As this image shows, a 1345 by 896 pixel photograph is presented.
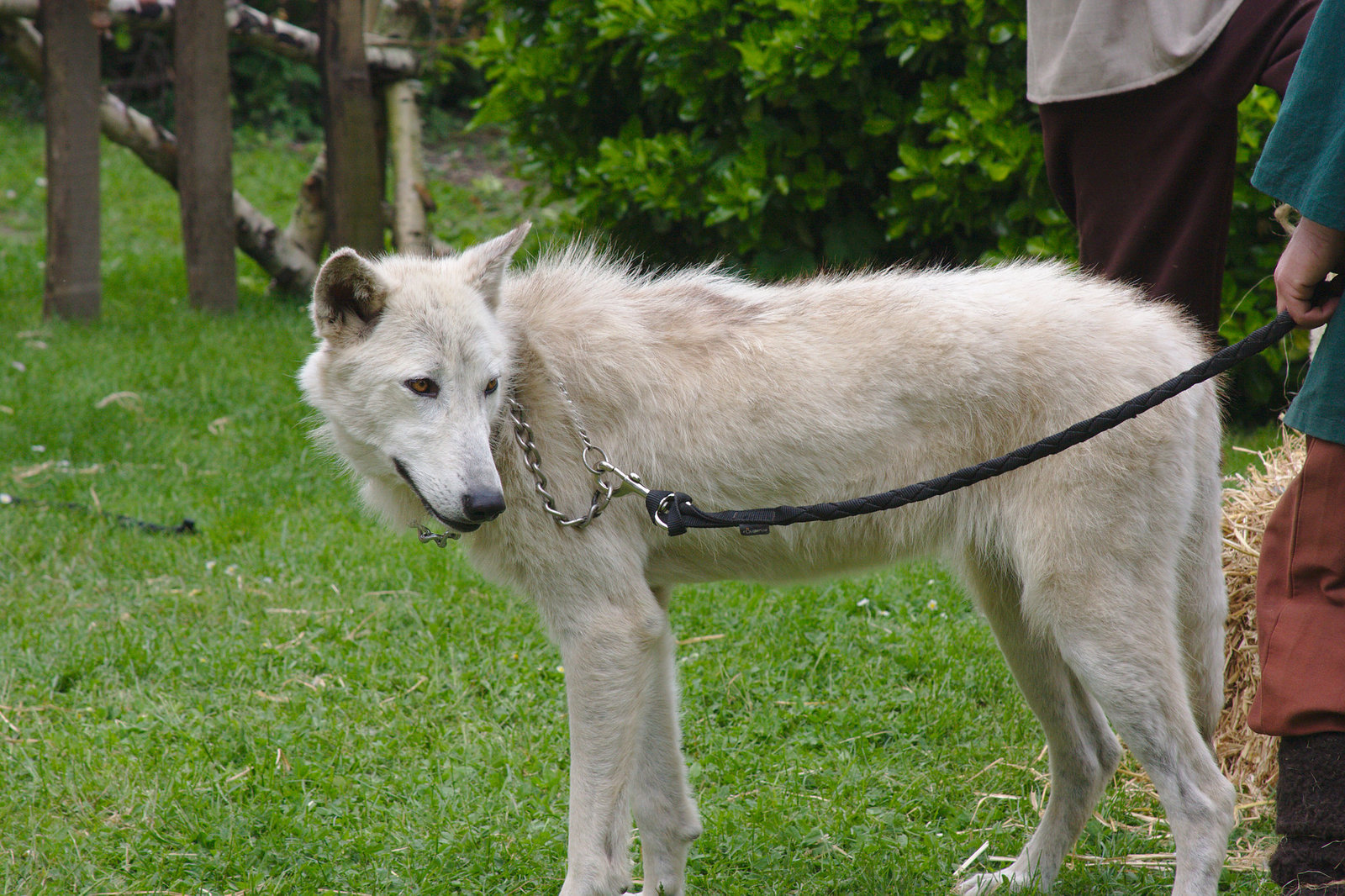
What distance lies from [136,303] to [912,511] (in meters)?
8.48

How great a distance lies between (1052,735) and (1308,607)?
42.7 inches

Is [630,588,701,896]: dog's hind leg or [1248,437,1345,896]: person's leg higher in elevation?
[1248,437,1345,896]: person's leg

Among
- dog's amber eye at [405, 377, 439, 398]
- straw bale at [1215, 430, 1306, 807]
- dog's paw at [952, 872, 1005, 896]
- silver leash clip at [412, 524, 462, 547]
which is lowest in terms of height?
dog's paw at [952, 872, 1005, 896]

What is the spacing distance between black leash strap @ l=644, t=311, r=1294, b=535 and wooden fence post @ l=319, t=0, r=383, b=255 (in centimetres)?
661

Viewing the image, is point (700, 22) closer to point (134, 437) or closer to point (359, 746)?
point (134, 437)

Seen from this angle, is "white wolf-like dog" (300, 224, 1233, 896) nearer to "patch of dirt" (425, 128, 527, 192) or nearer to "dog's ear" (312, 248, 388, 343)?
"dog's ear" (312, 248, 388, 343)

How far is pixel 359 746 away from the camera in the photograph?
159 inches

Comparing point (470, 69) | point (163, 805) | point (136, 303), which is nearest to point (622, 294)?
point (163, 805)

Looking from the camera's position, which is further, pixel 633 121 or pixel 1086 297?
pixel 633 121

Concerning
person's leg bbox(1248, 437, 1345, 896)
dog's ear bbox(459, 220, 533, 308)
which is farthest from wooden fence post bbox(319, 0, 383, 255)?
person's leg bbox(1248, 437, 1345, 896)

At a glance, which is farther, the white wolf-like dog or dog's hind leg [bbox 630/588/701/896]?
dog's hind leg [bbox 630/588/701/896]

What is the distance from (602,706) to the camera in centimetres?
303

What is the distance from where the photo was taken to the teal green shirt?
2.38 m

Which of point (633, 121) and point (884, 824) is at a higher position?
point (633, 121)
